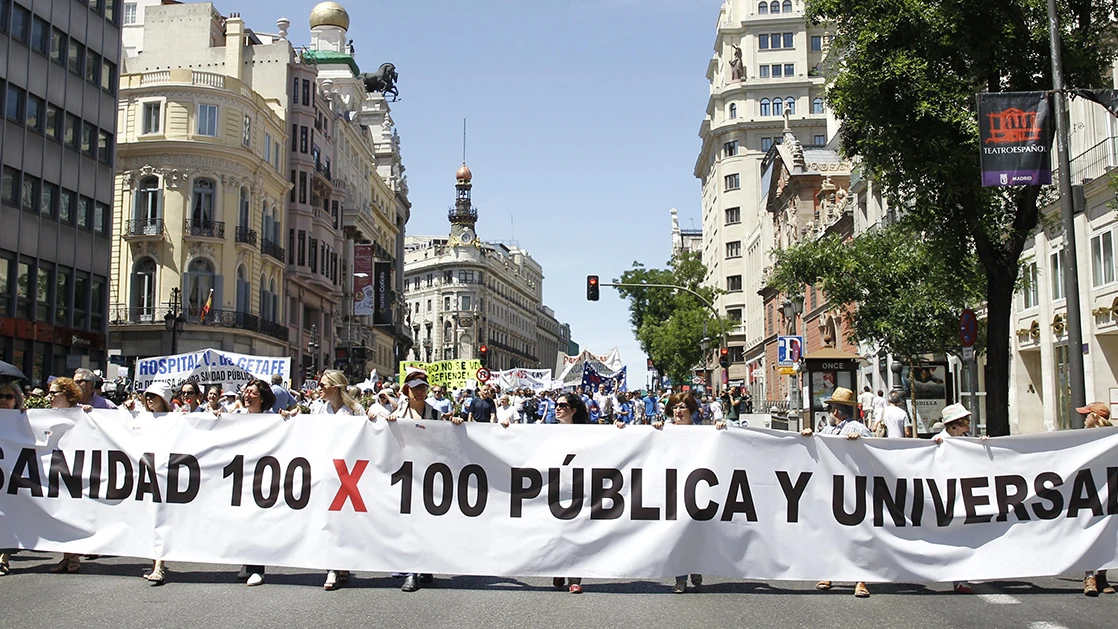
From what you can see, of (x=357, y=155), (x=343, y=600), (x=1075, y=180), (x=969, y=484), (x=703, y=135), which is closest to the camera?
(x=343, y=600)

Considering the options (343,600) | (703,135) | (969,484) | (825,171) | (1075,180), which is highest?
(703,135)

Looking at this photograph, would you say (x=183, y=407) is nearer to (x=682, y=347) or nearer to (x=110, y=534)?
(x=110, y=534)

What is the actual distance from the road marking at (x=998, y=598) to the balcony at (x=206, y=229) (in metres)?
46.1

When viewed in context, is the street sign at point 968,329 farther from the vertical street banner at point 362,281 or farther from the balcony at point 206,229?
the vertical street banner at point 362,281

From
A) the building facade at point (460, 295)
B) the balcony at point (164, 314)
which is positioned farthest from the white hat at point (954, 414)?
the building facade at point (460, 295)

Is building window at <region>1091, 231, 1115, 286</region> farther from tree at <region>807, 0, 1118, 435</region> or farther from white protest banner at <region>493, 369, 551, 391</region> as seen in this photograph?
white protest banner at <region>493, 369, 551, 391</region>

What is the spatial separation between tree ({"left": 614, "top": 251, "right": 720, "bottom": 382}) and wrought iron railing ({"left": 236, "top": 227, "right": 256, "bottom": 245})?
31.2 meters

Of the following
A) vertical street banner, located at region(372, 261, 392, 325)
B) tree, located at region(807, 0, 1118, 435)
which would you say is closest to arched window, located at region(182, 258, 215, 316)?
vertical street banner, located at region(372, 261, 392, 325)

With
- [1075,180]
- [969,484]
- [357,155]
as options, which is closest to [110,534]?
[969,484]

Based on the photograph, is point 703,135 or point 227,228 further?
point 703,135

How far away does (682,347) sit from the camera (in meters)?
82.6

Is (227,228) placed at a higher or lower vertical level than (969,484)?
higher

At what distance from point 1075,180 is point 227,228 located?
35425 mm

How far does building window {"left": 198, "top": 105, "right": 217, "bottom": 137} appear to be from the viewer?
168 ft
